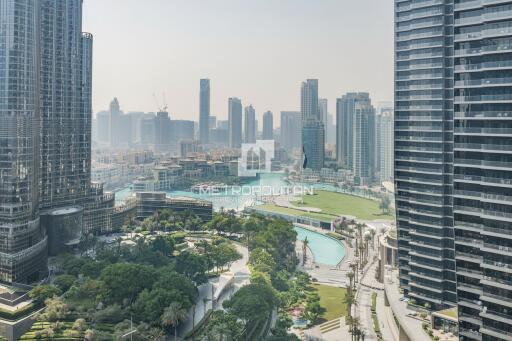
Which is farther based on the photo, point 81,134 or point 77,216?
point 81,134

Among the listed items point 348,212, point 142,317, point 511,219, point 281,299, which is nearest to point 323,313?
point 281,299

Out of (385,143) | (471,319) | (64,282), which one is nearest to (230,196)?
(385,143)

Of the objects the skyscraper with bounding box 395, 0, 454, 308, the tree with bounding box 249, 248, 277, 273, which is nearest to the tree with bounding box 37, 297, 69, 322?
the tree with bounding box 249, 248, 277, 273

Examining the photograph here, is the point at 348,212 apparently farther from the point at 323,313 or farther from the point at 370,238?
the point at 323,313

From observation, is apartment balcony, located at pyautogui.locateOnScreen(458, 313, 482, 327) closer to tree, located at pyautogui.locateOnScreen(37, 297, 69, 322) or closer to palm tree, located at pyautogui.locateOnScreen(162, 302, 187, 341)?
palm tree, located at pyautogui.locateOnScreen(162, 302, 187, 341)

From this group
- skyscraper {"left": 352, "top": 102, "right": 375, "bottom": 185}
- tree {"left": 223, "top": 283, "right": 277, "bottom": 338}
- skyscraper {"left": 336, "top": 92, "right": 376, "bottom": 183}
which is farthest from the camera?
skyscraper {"left": 336, "top": 92, "right": 376, "bottom": 183}

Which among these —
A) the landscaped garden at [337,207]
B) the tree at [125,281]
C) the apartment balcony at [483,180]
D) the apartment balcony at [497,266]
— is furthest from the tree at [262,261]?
the landscaped garden at [337,207]

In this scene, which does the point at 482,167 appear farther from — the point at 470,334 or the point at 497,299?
the point at 470,334
